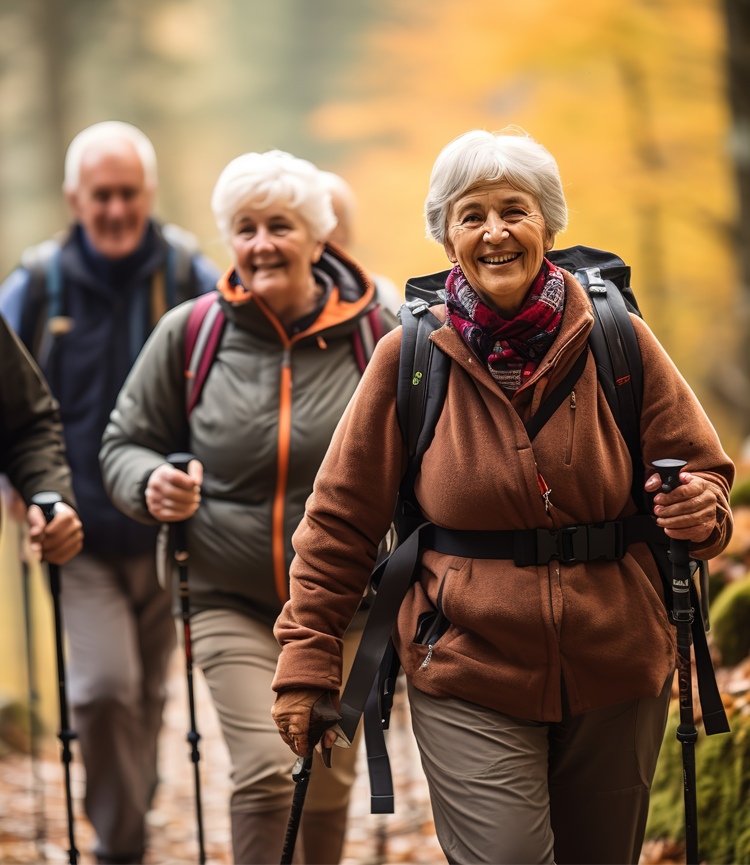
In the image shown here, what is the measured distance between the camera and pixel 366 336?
3848mm

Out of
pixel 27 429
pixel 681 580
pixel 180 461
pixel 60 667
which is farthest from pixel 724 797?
pixel 27 429

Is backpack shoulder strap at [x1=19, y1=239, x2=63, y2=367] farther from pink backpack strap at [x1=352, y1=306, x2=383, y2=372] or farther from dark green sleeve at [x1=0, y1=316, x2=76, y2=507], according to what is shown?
pink backpack strap at [x1=352, y1=306, x2=383, y2=372]

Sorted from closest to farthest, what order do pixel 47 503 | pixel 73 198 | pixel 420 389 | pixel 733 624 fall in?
1. pixel 420 389
2. pixel 47 503
3. pixel 733 624
4. pixel 73 198

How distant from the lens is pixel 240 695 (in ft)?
11.4

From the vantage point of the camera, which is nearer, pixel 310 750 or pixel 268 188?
pixel 310 750

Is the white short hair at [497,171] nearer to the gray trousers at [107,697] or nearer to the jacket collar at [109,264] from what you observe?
the jacket collar at [109,264]

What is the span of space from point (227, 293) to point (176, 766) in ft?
16.6

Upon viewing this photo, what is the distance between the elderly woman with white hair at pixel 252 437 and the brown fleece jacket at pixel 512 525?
932mm

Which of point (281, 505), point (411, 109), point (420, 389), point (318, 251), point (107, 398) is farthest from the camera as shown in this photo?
point (411, 109)

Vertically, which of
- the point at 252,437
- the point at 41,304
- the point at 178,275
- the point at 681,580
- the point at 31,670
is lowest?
the point at 31,670

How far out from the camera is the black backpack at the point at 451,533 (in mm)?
2525

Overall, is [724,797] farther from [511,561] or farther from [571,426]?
[571,426]

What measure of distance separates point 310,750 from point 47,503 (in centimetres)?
140

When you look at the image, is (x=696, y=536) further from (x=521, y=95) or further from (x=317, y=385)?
(x=521, y=95)
